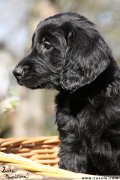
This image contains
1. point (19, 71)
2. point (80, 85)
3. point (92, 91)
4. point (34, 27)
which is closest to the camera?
point (80, 85)

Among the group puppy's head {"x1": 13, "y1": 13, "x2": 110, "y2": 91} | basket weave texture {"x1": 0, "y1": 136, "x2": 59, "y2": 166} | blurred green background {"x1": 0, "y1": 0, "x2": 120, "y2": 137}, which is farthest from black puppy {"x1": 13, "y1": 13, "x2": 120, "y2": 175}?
blurred green background {"x1": 0, "y1": 0, "x2": 120, "y2": 137}

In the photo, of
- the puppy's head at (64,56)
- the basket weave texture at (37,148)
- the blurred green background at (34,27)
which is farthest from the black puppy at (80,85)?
the blurred green background at (34,27)

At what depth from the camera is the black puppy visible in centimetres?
289

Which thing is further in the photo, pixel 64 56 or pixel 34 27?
pixel 34 27

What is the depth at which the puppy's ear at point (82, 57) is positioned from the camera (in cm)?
286

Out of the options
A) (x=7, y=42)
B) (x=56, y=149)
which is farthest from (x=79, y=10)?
(x=56, y=149)

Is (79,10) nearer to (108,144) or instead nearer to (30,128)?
(30,128)

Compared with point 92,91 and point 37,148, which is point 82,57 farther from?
point 37,148

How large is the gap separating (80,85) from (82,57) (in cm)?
19

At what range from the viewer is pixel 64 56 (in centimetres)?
306

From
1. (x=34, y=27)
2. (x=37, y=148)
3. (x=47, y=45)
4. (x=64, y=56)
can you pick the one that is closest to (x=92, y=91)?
(x=64, y=56)

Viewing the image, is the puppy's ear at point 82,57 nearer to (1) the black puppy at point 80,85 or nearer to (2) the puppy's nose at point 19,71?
(1) the black puppy at point 80,85

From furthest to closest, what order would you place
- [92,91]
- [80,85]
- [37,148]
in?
1. [37,148]
2. [92,91]
3. [80,85]

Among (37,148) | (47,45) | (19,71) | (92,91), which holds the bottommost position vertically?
(37,148)
